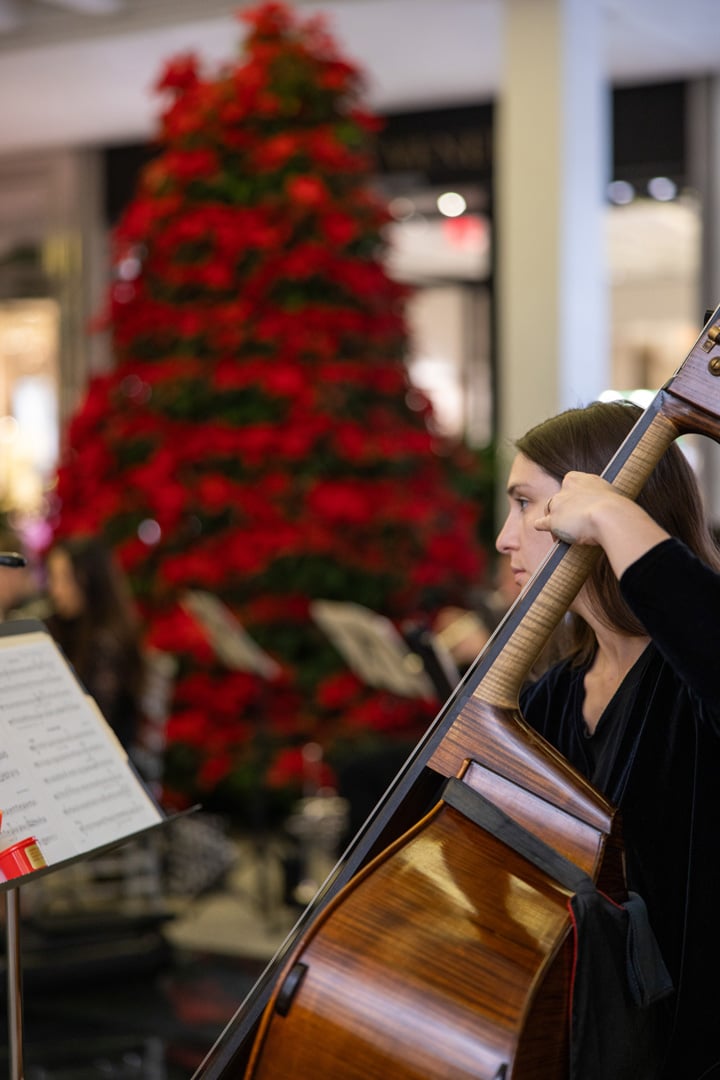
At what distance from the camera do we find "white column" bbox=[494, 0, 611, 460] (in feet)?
18.7

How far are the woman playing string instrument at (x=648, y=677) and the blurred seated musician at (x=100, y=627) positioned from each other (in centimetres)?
279

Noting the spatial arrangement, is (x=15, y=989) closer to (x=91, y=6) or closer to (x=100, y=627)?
(x=100, y=627)

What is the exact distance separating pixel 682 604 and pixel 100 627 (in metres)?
3.44

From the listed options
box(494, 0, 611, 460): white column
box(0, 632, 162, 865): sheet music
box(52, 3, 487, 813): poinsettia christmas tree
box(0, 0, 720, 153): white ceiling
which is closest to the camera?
box(0, 632, 162, 865): sheet music

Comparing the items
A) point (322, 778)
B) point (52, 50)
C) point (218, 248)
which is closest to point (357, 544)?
point (322, 778)

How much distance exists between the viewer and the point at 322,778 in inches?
199

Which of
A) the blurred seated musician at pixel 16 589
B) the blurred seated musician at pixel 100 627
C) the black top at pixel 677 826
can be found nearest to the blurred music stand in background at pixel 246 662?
the blurred seated musician at pixel 100 627

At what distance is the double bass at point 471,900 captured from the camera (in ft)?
3.89

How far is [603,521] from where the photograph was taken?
133 cm

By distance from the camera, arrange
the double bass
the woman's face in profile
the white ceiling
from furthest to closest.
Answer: the white ceiling → the woman's face in profile → the double bass

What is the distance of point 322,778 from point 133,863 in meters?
0.91

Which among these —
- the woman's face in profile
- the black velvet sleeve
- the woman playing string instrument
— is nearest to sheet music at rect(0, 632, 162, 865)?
the woman playing string instrument

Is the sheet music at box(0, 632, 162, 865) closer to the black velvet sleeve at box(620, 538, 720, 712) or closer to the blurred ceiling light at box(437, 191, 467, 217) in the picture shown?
the black velvet sleeve at box(620, 538, 720, 712)

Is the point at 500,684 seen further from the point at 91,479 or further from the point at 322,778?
the point at 91,479
